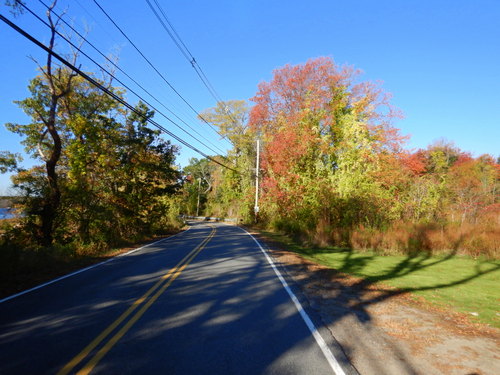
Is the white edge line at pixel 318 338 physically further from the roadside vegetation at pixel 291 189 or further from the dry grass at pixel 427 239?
the dry grass at pixel 427 239

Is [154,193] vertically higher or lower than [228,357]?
higher

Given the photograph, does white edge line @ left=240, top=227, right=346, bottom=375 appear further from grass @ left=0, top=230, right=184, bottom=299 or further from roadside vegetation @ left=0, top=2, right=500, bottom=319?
grass @ left=0, top=230, right=184, bottom=299

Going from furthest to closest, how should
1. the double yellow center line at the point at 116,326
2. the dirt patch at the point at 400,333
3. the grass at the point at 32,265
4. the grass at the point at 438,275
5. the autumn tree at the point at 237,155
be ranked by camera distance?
the autumn tree at the point at 237,155 < the grass at the point at 32,265 < the grass at the point at 438,275 < the dirt patch at the point at 400,333 < the double yellow center line at the point at 116,326

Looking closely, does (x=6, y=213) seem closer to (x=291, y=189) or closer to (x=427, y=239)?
(x=291, y=189)

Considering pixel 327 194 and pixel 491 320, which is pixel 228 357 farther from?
pixel 327 194

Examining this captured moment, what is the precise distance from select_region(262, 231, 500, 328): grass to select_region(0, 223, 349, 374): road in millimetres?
Answer: 3555

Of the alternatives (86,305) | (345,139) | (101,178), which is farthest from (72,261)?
(345,139)

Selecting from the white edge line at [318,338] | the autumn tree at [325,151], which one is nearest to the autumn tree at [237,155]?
the autumn tree at [325,151]

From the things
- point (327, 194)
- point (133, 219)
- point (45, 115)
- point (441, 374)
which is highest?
point (45, 115)

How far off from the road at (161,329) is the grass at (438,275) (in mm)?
3555

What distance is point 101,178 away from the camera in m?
16.2

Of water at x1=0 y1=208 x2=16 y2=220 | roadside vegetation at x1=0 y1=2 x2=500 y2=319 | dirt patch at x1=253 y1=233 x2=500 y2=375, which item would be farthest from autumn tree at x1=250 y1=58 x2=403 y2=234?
water at x1=0 y1=208 x2=16 y2=220

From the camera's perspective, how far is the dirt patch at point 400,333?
3.57m

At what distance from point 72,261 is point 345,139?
50.5 feet
